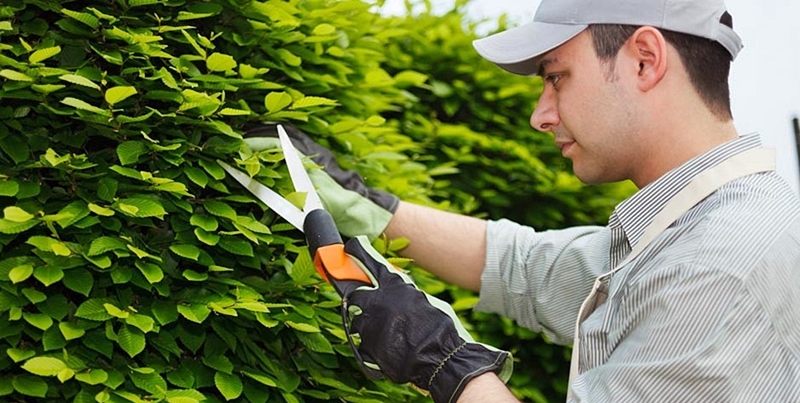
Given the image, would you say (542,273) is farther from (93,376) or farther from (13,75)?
(13,75)

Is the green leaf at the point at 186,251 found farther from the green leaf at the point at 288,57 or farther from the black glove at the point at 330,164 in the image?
the green leaf at the point at 288,57

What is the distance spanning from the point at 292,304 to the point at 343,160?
58 cm

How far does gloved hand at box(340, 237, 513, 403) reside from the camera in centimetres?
208

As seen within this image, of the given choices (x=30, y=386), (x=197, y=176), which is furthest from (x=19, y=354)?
(x=197, y=176)

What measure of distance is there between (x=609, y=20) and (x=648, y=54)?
0.12m

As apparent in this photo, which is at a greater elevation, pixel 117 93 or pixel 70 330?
pixel 117 93

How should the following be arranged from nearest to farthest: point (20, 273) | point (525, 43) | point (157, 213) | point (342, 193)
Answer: point (20, 273)
point (157, 213)
point (525, 43)
point (342, 193)

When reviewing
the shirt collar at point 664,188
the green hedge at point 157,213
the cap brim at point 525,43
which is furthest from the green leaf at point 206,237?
the shirt collar at point 664,188

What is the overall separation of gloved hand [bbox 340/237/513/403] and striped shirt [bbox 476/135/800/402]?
232mm

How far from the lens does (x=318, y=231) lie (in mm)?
2236

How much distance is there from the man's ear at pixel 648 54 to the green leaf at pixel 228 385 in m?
1.11

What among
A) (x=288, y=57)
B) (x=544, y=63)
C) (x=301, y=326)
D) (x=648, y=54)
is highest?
(x=648, y=54)

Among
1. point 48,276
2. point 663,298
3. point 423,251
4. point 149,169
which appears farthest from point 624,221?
point 48,276

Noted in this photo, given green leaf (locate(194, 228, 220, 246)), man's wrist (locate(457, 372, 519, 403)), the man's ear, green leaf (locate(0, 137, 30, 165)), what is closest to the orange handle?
green leaf (locate(194, 228, 220, 246))
